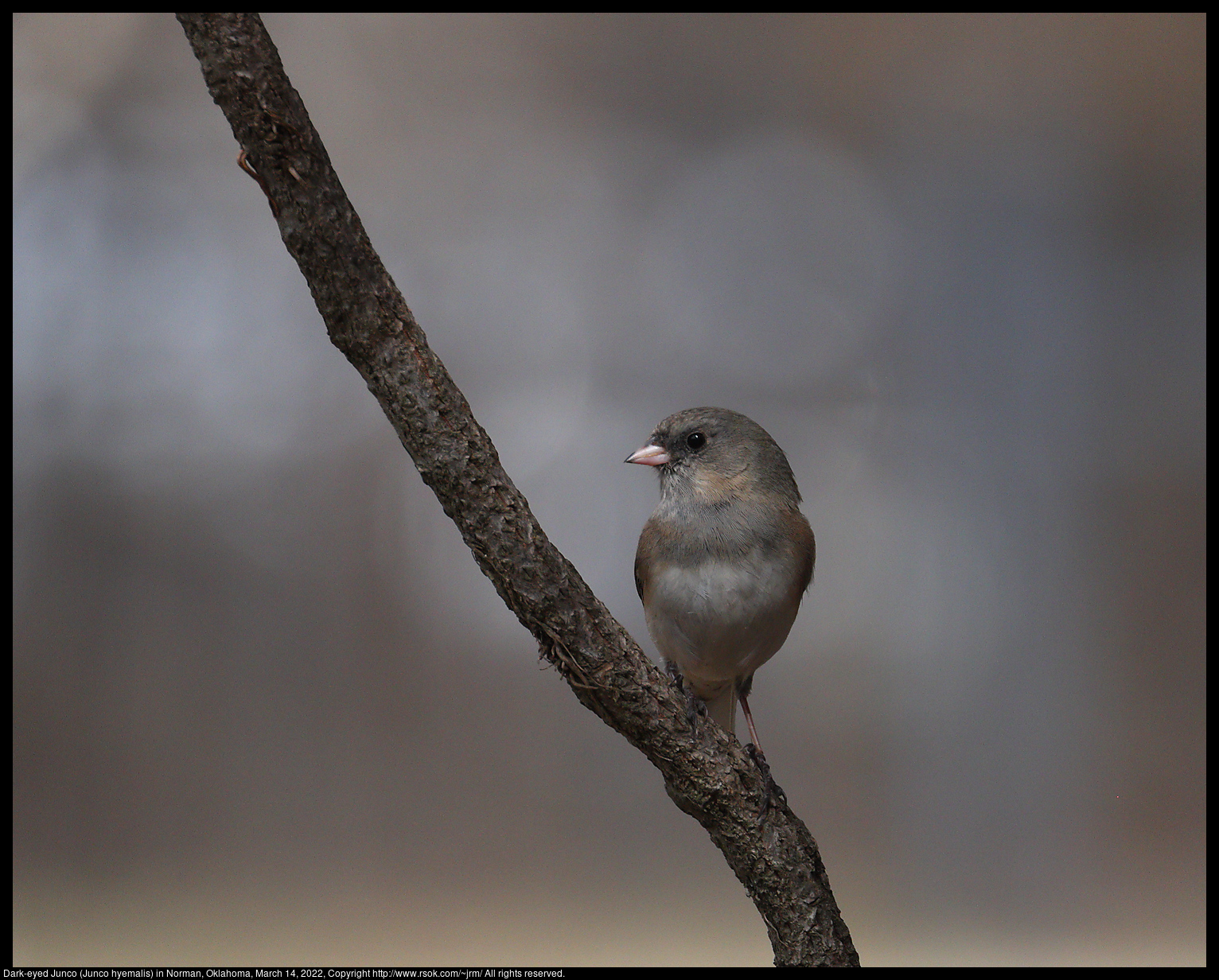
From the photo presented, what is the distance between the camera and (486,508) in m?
0.96

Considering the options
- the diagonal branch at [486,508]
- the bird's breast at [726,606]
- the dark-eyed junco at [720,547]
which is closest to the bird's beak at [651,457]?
the dark-eyed junco at [720,547]

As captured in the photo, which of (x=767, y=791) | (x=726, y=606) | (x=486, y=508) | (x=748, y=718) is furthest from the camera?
(x=748, y=718)

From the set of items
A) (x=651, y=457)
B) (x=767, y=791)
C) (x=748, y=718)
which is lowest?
(x=767, y=791)

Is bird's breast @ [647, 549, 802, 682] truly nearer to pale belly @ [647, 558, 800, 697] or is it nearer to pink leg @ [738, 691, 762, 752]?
pale belly @ [647, 558, 800, 697]

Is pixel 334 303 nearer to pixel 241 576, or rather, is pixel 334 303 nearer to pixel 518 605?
pixel 518 605

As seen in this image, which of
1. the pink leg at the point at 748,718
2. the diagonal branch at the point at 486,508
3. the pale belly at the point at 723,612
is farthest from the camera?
the pink leg at the point at 748,718

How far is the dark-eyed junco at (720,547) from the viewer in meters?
1.28

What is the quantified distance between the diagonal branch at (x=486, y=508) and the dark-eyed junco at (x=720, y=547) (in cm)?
21

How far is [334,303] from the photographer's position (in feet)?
2.97

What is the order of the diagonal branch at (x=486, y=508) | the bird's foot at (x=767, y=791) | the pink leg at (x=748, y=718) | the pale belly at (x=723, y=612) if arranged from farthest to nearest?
1. the pink leg at (x=748, y=718)
2. the pale belly at (x=723, y=612)
3. the bird's foot at (x=767, y=791)
4. the diagonal branch at (x=486, y=508)

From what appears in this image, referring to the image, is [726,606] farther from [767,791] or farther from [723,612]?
[767,791]

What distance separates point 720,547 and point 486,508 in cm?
45

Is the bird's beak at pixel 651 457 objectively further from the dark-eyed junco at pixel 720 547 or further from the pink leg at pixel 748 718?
the pink leg at pixel 748 718

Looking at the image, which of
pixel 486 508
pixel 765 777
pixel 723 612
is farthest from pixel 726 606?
pixel 486 508
